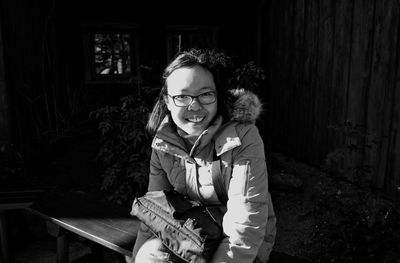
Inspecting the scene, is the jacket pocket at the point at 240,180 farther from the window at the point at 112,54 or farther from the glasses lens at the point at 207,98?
the window at the point at 112,54

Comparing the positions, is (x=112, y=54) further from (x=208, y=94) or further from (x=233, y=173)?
(x=233, y=173)

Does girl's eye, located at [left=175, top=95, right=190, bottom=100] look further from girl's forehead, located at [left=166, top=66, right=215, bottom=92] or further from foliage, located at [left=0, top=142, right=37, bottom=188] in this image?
foliage, located at [left=0, top=142, right=37, bottom=188]

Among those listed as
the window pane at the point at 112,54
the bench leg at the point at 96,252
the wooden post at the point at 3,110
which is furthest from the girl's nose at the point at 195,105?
the window pane at the point at 112,54

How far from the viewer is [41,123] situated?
18.1 feet

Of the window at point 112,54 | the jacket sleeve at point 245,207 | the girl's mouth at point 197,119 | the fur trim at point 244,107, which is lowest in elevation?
the jacket sleeve at point 245,207

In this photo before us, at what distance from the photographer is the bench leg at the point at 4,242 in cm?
307

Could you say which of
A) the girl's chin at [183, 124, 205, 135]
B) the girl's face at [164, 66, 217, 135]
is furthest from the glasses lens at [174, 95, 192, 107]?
the girl's chin at [183, 124, 205, 135]

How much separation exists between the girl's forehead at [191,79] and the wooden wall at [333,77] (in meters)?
1.75

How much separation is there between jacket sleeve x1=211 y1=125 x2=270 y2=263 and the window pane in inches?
267

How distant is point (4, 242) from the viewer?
3.16m

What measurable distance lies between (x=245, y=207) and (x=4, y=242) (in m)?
2.33

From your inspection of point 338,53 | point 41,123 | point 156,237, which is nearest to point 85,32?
point 41,123

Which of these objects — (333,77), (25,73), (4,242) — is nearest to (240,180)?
(4,242)

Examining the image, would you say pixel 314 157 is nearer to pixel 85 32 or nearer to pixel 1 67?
pixel 1 67
